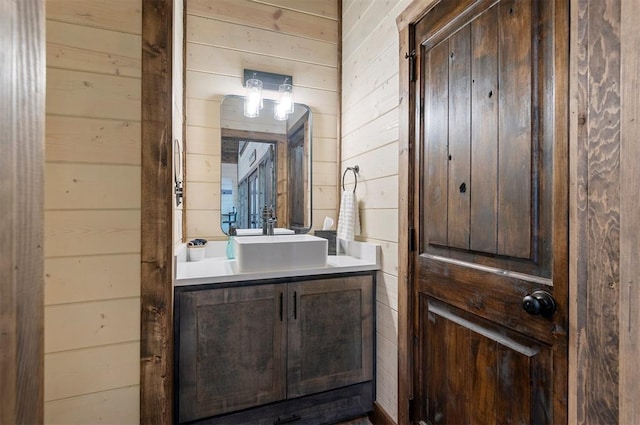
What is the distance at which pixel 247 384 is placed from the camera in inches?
62.4

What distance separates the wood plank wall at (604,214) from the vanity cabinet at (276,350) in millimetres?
1069

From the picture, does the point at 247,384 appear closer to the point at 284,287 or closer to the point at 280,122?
the point at 284,287

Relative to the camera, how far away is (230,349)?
1561 mm

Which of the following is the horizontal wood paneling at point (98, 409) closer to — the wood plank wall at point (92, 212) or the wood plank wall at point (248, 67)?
the wood plank wall at point (92, 212)

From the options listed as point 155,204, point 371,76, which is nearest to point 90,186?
point 155,204

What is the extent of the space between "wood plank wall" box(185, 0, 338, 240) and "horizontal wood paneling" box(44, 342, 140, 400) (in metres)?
0.92

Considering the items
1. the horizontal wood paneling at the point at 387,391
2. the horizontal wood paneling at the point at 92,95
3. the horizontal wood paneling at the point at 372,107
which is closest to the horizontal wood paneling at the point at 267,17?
the horizontal wood paneling at the point at 372,107

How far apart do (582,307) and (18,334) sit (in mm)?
1120

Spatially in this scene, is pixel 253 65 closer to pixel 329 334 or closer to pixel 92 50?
pixel 92 50

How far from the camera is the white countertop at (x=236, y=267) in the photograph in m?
1.52

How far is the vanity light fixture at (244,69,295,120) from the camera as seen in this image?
211 cm

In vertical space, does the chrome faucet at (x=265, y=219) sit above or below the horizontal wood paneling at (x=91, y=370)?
above

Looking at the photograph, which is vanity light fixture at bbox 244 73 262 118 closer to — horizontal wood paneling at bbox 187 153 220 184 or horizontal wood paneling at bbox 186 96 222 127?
horizontal wood paneling at bbox 186 96 222 127

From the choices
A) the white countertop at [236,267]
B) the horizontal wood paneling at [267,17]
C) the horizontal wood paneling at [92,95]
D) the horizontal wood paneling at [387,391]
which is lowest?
the horizontal wood paneling at [387,391]
